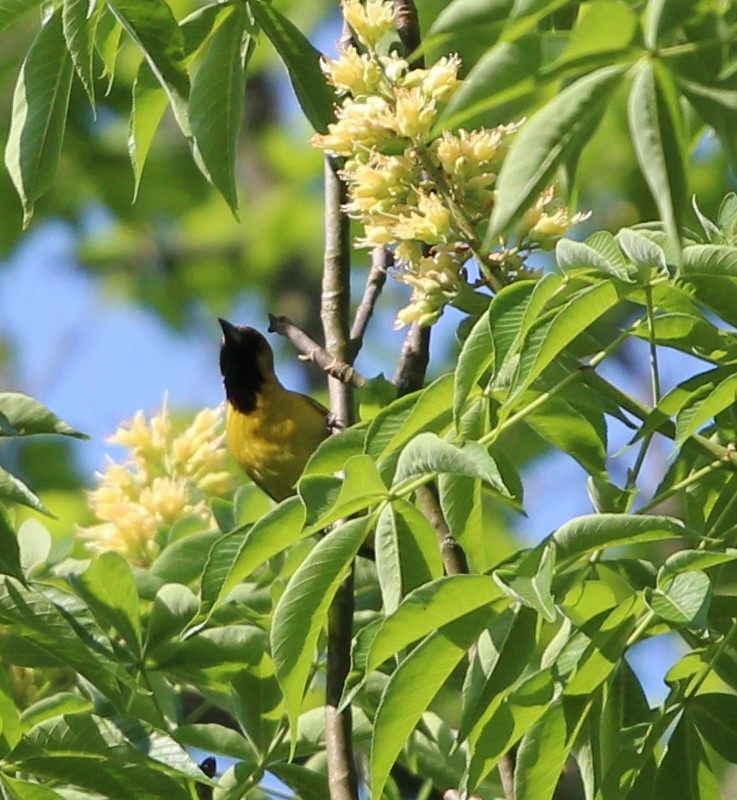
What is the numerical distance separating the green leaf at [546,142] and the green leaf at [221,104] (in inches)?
25.6

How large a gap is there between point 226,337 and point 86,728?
3699mm

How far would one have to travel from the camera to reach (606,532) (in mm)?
1561

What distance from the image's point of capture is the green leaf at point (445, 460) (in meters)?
1.49

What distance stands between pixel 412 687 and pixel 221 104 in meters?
0.81

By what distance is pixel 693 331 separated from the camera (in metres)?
1.74

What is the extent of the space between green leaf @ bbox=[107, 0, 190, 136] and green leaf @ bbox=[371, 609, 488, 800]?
2.49 feet

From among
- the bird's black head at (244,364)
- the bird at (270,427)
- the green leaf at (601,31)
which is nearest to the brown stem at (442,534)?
the green leaf at (601,31)

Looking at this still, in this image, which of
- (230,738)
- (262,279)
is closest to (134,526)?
(230,738)

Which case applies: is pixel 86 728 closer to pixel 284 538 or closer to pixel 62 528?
pixel 284 538

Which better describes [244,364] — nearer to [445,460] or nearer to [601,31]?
[445,460]

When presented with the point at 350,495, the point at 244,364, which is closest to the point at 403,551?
the point at 350,495

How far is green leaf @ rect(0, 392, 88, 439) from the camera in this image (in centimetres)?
186

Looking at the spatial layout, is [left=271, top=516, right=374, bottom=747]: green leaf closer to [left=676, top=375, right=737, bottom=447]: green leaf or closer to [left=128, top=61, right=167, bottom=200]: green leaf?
[left=676, top=375, right=737, bottom=447]: green leaf

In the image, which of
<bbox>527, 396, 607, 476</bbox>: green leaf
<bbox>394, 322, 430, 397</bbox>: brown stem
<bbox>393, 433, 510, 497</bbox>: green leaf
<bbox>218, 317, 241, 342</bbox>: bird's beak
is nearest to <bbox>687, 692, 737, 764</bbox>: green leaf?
<bbox>527, 396, 607, 476</bbox>: green leaf
